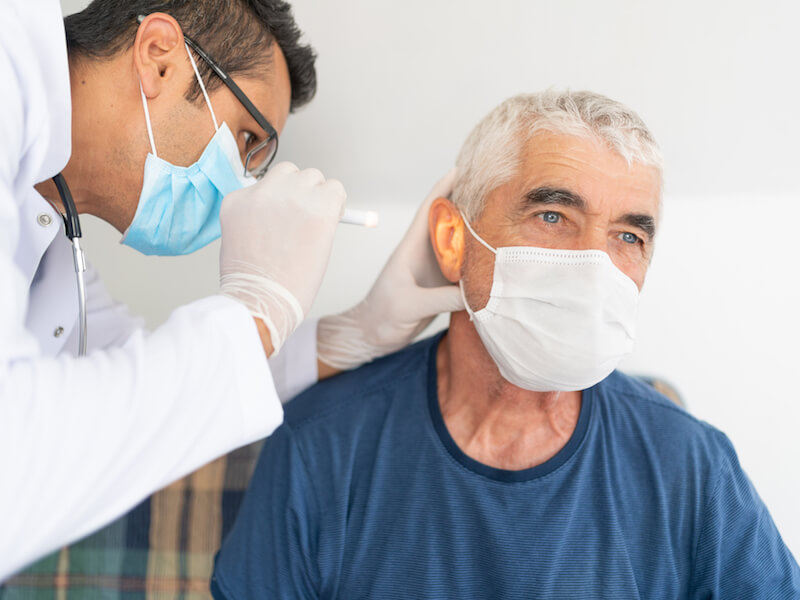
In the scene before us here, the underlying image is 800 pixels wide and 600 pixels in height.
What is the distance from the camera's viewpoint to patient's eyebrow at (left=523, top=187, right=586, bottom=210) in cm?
125

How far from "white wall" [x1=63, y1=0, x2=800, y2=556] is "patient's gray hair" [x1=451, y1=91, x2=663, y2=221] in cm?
43

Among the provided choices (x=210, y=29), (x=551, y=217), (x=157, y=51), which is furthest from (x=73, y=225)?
(x=551, y=217)

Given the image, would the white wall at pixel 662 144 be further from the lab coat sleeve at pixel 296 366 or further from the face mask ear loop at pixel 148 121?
the face mask ear loop at pixel 148 121

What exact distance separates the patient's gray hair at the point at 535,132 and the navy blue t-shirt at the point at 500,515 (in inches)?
18.1

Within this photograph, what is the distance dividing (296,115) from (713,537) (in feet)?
4.92

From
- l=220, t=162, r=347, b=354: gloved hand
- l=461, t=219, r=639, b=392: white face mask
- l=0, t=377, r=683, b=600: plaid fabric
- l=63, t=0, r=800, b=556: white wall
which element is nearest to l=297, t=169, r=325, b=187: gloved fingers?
l=220, t=162, r=347, b=354: gloved hand

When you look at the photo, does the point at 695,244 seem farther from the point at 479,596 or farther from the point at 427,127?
the point at 479,596

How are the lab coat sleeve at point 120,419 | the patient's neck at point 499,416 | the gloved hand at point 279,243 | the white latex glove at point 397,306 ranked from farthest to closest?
the white latex glove at point 397,306 → the patient's neck at point 499,416 → the gloved hand at point 279,243 → the lab coat sleeve at point 120,419

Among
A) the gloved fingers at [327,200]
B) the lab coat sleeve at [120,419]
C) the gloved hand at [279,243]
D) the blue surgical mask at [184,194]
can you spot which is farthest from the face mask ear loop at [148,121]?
the lab coat sleeve at [120,419]

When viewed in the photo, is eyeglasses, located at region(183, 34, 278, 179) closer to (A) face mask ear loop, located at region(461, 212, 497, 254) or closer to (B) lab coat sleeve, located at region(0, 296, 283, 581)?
(A) face mask ear loop, located at region(461, 212, 497, 254)

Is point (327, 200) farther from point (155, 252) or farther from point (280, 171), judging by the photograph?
point (155, 252)

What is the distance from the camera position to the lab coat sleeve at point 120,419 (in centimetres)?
77

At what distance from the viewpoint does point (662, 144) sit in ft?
6.22

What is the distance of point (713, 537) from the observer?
1.25 meters
